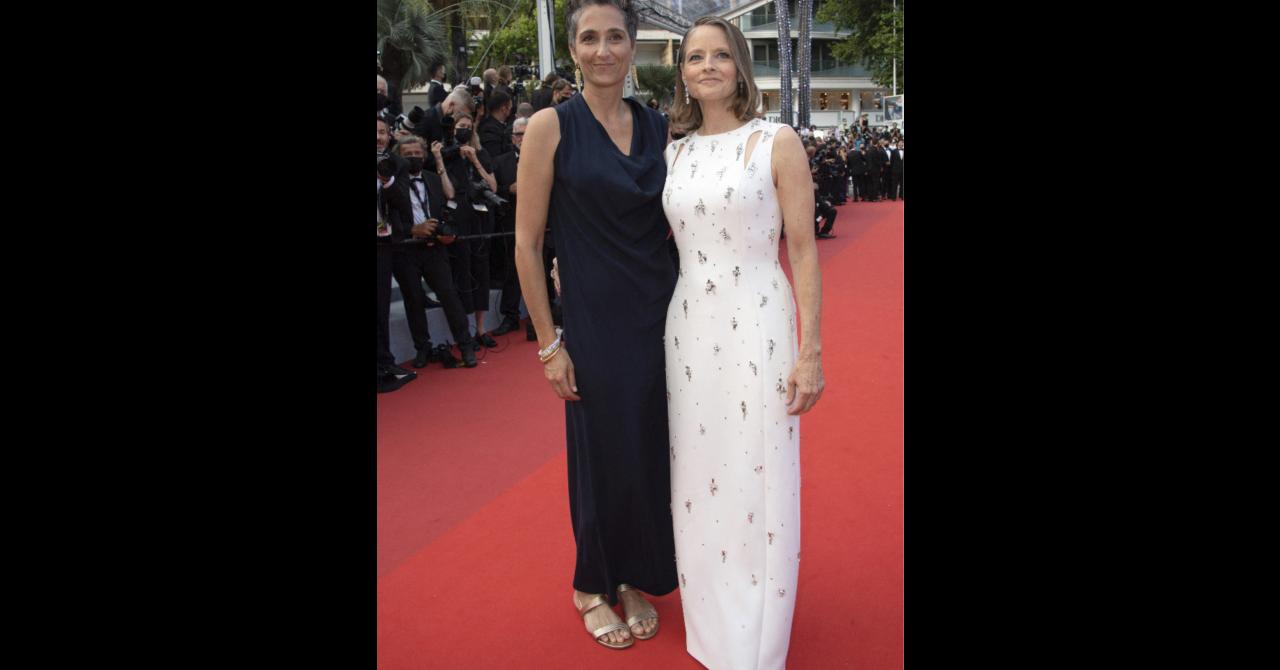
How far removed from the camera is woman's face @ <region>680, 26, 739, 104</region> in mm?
2240

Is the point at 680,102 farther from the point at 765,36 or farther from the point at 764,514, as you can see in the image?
the point at 765,36

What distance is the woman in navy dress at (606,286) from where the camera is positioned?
2.39m

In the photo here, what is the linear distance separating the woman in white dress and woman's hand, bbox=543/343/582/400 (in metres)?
0.29

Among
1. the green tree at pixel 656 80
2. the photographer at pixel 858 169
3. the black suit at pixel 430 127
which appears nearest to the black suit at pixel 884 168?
the photographer at pixel 858 169

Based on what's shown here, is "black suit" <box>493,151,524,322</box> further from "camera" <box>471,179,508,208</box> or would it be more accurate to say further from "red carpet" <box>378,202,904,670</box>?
"red carpet" <box>378,202,904,670</box>

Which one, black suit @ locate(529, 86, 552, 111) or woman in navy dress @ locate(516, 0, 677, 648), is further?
black suit @ locate(529, 86, 552, 111)

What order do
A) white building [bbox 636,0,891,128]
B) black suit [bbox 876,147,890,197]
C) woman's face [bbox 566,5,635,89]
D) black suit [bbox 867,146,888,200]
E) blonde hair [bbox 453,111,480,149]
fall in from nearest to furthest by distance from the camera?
woman's face [bbox 566,5,635,89]
blonde hair [bbox 453,111,480,149]
black suit [bbox 867,146,888,200]
black suit [bbox 876,147,890,197]
white building [bbox 636,0,891,128]

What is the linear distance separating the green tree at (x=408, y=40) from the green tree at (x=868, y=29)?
16.5 m

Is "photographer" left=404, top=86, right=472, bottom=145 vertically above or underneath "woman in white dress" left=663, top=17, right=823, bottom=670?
above

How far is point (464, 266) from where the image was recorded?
681 cm

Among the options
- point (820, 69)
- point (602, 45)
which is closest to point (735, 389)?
point (602, 45)

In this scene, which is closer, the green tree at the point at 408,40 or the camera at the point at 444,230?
the camera at the point at 444,230

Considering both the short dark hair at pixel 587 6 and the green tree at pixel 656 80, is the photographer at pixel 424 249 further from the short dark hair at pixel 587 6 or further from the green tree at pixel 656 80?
the green tree at pixel 656 80

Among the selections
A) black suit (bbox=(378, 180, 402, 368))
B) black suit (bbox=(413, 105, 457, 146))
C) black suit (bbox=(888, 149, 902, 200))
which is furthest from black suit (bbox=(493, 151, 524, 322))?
black suit (bbox=(888, 149, 902, 200))
